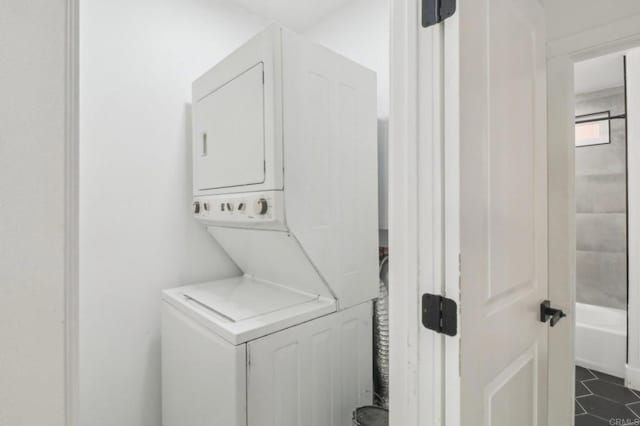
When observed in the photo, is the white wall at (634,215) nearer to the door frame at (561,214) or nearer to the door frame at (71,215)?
the door frame at (561,214)

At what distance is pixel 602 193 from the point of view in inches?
138

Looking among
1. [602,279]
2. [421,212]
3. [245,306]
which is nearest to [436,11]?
[421,212]

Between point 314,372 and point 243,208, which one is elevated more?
point 243,208

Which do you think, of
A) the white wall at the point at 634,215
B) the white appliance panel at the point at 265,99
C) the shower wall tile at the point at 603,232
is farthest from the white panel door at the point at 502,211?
the shower wall tile at the point at 603,232

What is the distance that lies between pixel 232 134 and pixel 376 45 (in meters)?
1.27

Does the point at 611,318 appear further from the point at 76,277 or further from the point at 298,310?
the point at 76,277

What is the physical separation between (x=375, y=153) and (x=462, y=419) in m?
1.48

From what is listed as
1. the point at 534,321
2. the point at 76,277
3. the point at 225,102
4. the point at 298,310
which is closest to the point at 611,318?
the point at 534,321

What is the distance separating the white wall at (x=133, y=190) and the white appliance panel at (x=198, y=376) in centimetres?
22

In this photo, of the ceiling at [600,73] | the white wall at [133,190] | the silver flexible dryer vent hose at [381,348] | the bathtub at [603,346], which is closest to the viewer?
the white wall at [133,190]

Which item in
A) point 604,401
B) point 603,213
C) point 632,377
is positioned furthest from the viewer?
point 603,213

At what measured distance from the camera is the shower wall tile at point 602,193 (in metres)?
3.42

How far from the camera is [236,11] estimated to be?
95.7 inches

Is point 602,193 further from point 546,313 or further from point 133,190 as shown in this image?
point 133,190
